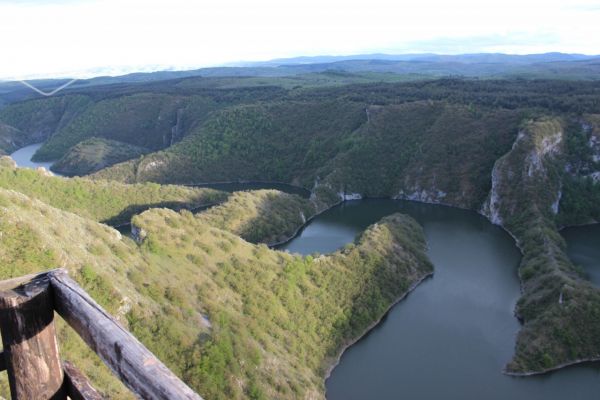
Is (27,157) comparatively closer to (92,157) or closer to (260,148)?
(92,157)

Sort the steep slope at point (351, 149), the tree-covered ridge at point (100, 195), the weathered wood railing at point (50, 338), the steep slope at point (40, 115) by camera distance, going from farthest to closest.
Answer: the steep slope at point (40, 115) → the steep slope at point (351, 149) → the tree-covered ridge at point (100, 195) → the weathered wood railing at point (50, 338)

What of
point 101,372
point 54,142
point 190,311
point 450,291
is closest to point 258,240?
point 450,291

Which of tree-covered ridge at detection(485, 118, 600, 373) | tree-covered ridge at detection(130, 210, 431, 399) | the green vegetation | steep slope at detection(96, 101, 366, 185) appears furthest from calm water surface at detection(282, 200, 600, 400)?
the green vegetation

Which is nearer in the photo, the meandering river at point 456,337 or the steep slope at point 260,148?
the meandering river at point 456,337

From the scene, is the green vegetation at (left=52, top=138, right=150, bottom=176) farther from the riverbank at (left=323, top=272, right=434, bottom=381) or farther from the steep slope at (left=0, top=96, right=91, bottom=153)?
the riverbank at (left=323, top=272, right=434, bottom=381)

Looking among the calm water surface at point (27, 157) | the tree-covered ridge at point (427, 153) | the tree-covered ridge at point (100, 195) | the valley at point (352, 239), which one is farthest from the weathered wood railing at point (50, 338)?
the calm water surface at point (27, 157)

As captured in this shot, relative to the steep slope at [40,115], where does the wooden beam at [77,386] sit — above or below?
above

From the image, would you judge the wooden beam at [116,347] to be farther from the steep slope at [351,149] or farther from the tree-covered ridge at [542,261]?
the steep slope at [351,149]
